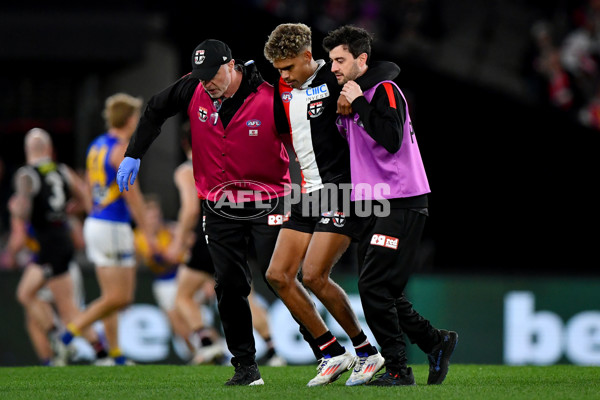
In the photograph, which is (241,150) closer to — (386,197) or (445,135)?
(386,197)

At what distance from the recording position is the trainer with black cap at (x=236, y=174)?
8070 mm

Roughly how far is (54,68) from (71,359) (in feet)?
22.2

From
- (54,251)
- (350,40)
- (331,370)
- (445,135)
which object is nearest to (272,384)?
(331,370)

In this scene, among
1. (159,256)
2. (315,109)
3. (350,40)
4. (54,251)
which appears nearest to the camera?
(350,40)

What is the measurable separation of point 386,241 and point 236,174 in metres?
1.35

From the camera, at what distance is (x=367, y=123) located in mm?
7312

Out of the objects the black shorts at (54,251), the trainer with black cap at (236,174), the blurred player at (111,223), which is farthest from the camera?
the black shorts at (54,251)

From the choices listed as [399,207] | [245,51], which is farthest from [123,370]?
[245,51]

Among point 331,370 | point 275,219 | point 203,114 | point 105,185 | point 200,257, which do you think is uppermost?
point 203,114

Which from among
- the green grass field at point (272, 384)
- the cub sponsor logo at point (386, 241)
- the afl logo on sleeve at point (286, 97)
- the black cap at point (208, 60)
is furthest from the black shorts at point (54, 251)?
the cub sponsor logo at point (386, 241)

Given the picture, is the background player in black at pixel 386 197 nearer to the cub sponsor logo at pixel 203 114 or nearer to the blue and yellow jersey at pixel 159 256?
the cub sponsor logo at pixel 203 114

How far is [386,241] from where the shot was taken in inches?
295

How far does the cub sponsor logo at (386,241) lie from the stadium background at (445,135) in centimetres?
613

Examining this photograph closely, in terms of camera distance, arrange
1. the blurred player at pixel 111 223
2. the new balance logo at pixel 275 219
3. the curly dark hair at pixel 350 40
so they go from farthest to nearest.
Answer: the blurred player at pixel 111 223, the new balance logo at pixel 275 219, the curly dark hair at pixel 350 40
